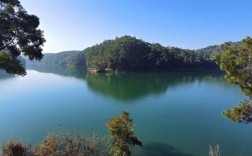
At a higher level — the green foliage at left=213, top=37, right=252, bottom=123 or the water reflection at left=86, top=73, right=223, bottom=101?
the green foliage at left=213, top=37, right=252, bottom=123

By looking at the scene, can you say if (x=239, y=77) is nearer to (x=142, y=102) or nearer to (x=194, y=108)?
(x=194, y=108)

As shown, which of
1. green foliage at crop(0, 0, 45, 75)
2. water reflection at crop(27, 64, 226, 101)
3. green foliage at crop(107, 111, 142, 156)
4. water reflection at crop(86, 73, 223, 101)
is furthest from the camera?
water reflection at crop(27, 64, 226, 101)

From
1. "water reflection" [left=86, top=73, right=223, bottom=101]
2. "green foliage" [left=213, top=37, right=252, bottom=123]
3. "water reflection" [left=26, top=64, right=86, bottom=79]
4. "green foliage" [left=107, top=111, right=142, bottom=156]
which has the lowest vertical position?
"water reflection" [left=26, top=64, right=86, bottom=79]

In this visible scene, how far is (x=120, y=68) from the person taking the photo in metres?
96.9

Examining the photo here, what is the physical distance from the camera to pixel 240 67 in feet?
32.4

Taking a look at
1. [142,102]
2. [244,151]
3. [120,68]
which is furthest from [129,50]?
[244,151]

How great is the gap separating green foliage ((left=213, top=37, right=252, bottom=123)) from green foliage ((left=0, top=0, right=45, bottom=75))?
22.5ft

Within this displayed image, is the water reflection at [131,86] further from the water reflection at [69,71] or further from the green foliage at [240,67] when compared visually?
the green foliage at [240,67]

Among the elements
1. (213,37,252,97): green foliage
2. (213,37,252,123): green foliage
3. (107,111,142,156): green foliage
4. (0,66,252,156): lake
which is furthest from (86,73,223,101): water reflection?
(213,37,252,97): green foliage

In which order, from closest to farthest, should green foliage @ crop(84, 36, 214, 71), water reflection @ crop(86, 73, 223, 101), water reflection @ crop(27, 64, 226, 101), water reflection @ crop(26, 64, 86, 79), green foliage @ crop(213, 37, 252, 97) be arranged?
green foliage @ crop(213, 37, 252, 97) < water reflection @ crop(86, 73, 223, 101) < water reflection @ crop(27, 64, 226, 101) < water reflection @ crop(26, 64, 86, 79) < green foliage @ crop(84, 36, 214, 71)

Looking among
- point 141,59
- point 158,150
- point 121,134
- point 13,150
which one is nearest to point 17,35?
point 13,150

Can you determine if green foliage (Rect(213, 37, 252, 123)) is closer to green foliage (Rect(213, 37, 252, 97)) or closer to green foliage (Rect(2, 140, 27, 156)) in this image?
green foliage (Rect(213, 37, 252, 97))

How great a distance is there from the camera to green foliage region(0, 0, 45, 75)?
8.41m

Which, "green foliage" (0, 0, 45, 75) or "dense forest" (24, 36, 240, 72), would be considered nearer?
"green foliage" (0, 0, 45, 75)
